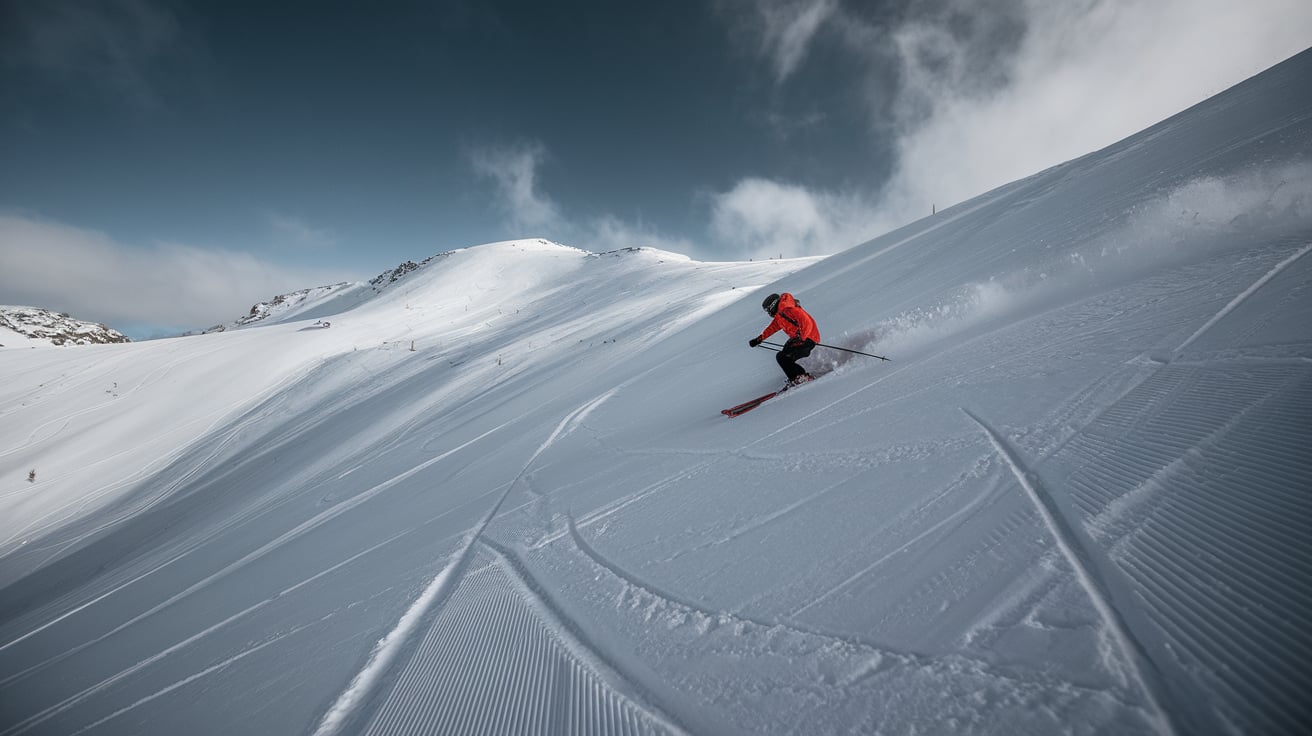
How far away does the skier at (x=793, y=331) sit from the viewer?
22.4ft

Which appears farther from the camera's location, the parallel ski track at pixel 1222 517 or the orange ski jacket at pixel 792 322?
the orange ski jacket at pixel 792 322

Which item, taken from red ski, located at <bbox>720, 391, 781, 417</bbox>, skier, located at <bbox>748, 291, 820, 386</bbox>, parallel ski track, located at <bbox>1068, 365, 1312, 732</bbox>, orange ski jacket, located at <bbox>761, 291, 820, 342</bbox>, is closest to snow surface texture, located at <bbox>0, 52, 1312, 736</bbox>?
parallel ski track, located at <bbox>1068, 365, 1312, 732</bbox>

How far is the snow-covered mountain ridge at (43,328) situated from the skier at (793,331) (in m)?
146

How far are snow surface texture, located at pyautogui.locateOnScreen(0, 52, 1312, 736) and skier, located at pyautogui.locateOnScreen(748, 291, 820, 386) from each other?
61 cm

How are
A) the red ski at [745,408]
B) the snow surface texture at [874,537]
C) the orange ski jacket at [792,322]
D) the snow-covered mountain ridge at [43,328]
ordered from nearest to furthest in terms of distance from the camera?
the snow surface texture at [874,537] → the red ski at [745,408] → the orange ski jacket at [792,322] → the snow-covered mountain ridge at [43,328]

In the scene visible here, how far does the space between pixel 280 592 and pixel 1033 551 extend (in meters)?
6.90

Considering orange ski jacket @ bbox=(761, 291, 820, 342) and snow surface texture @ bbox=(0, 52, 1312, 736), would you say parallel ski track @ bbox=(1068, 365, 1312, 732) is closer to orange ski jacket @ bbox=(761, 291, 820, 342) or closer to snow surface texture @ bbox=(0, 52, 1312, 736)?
snow surface texture @ bbox=(0, 52, 1312, 736)

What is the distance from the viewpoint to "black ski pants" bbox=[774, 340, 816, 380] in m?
6.88

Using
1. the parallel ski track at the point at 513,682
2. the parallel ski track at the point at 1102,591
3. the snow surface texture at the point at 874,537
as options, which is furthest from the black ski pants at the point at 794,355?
the parallel ski track at the point at 513,682

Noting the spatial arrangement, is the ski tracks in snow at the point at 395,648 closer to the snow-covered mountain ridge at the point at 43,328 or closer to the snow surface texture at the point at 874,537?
the snow surface texture at the point at 874,537

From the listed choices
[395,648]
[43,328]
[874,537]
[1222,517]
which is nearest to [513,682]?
[395,648]

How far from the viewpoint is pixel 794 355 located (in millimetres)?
6938

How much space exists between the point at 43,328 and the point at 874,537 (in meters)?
202

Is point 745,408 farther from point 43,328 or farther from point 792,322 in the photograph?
point 43,328
